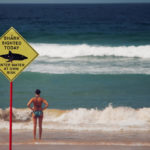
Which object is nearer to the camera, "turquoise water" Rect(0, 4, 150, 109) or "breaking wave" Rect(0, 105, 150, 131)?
"breaking wave" Rect(0, 105, 150, 131)

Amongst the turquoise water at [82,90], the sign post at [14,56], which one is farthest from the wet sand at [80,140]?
the turquoise water at [82,90]

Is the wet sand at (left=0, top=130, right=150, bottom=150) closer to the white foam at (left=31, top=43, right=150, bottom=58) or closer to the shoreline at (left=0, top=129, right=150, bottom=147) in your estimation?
the shoreline at (left=0, top=129, right=150, bottom=147)

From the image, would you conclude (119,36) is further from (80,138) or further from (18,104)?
(80,138)

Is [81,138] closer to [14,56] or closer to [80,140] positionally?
[80,140]

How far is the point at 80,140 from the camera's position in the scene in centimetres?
869

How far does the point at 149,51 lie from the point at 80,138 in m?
21.0

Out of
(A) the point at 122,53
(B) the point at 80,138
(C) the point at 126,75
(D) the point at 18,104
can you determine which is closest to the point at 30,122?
(B) the point at 80,138

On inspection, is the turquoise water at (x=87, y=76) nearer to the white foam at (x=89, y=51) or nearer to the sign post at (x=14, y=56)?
the white foam at (x=89, y=51)

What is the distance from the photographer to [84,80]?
58.6ft

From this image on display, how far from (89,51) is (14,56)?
23080mm

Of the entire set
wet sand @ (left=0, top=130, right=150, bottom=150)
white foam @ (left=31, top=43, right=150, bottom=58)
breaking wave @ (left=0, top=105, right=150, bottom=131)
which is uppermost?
white foam @ (left=31, top=43, right=150, bottom=58)

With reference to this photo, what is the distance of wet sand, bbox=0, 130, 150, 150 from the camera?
8078 mm

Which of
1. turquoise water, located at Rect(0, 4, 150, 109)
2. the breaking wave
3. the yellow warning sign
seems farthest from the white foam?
the yellow warning sign

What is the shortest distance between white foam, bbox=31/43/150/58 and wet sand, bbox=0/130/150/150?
18.8 m
